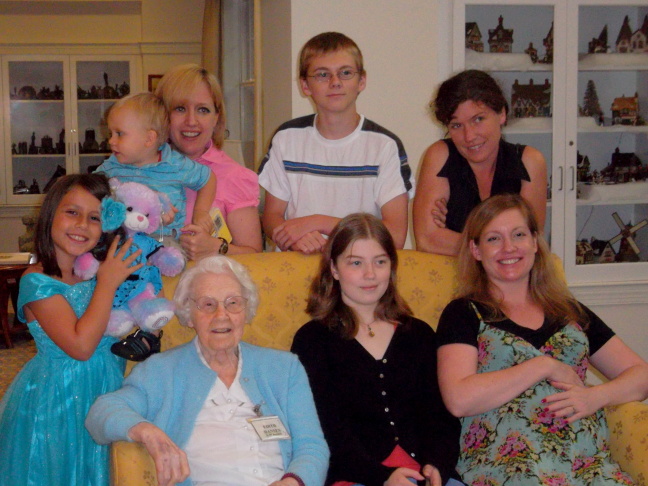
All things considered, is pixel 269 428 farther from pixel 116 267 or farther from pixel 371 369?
pixel 116 267

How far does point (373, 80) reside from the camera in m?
3.73

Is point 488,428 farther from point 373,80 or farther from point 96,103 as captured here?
point 96,103

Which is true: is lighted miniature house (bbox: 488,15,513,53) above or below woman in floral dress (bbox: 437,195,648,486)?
above

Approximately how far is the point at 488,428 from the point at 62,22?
23.9 feet

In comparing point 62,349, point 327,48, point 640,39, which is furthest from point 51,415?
point 640,39

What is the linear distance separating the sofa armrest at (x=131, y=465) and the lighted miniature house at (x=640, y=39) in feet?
12.2

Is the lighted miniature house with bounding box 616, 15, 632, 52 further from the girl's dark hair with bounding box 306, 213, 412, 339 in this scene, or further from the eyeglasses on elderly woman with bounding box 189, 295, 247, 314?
the eyeglasses on elderly woman with bounding box 189, 295, 247, 314

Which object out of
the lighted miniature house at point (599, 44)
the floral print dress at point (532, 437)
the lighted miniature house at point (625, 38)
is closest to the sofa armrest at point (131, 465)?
the floral print dress at point (532, 437)

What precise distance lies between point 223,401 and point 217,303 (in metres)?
0.26

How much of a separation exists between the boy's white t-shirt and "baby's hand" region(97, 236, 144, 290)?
74 cm

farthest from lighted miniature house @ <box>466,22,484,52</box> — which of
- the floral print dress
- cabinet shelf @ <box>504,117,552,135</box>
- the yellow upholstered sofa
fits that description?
the floral print dress

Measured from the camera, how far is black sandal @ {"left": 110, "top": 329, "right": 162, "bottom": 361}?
79.9 inches

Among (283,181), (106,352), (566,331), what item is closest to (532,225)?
(566,331)

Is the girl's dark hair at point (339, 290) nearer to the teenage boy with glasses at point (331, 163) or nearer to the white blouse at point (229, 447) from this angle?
the teenage boy with glasses at point (331, 163)
